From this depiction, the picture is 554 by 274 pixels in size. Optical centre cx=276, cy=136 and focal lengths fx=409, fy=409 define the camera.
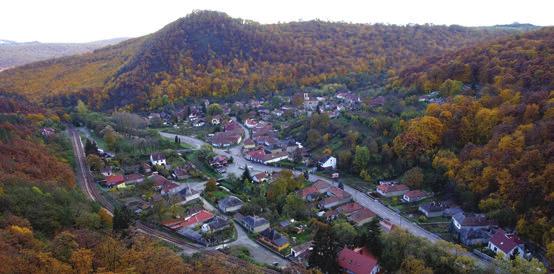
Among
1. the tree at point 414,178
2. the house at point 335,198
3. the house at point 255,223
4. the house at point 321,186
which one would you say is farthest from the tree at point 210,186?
the tree at point 414,178

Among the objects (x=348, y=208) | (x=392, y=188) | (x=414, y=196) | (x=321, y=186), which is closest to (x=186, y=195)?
(x=321, y=186)

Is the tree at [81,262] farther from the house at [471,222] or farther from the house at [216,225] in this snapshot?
the house at [471,222]

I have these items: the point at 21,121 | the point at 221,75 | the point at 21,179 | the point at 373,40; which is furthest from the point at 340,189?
the point at 373,40

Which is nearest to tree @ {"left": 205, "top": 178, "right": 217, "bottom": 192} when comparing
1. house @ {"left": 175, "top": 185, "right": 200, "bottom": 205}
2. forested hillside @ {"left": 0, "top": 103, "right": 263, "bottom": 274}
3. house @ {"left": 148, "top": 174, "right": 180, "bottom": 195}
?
house @ {"left": 175, "top": 185, "right": 200, "bottom": 205}

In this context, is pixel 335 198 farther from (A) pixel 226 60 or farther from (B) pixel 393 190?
(A) pixel 226 60

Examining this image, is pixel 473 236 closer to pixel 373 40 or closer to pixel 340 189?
pixel 340 189

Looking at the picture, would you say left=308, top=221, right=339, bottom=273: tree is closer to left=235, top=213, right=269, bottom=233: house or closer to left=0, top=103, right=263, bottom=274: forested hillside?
left=0, top=103, right=263, bottom=274: forested hillside
